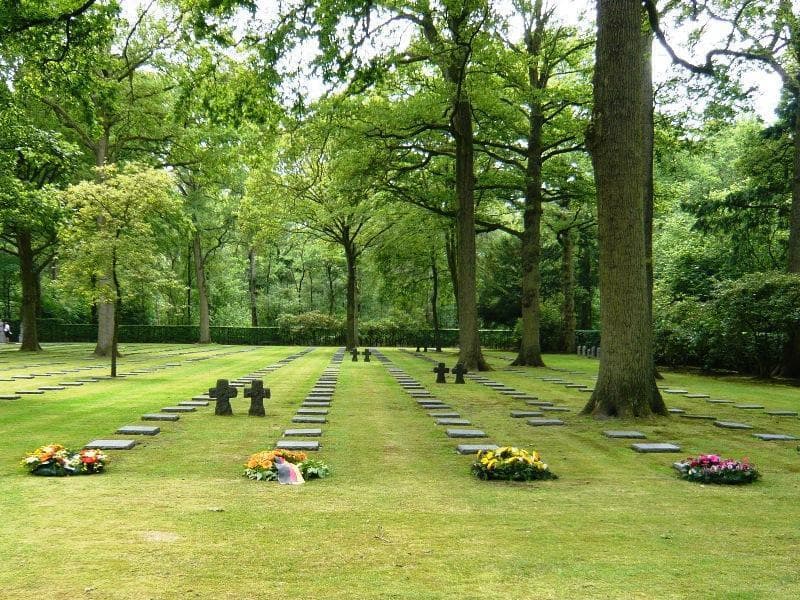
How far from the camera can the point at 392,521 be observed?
15.6ft

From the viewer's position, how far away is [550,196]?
24891 millimetres

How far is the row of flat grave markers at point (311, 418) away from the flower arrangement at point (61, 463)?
2.07 metres

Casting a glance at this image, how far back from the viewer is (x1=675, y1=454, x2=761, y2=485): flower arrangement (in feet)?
20.1

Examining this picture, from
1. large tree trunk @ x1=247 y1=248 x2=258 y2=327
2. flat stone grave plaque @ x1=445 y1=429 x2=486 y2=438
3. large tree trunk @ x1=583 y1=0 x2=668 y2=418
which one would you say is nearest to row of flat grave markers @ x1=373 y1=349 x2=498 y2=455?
flat stone grave plaque @ x1=445 y1=429 x2=486 y2=438

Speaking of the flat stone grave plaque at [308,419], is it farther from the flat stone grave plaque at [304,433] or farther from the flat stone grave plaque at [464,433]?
the flat stone grave plaque at [464,433]

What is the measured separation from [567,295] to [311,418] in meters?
23.7

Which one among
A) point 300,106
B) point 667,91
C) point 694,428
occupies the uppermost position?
point 667,91

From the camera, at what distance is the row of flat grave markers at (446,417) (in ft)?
24.9

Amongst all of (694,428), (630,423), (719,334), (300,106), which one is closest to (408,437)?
(630,423)

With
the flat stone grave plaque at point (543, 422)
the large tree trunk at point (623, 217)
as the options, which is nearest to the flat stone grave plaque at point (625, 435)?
the flat stone grave plaque at point (543, 422)

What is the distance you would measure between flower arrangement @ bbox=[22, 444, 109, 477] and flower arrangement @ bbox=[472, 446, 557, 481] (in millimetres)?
3872

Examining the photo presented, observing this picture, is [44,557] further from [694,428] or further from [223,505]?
[694,428]

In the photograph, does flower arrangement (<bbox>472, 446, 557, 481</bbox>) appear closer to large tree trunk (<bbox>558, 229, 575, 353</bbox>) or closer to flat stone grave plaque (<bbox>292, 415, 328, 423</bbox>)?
flat stone grave plaque (<bbox>292, 415, 328, 423</bbox>)

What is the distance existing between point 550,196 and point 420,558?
886 inches
